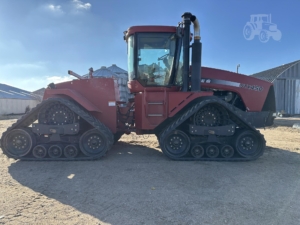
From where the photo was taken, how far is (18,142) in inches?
217

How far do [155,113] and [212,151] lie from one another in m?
1.71

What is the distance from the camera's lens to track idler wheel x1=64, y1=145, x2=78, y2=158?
5496 millimetres

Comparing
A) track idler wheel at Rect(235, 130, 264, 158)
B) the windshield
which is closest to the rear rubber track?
the windshield

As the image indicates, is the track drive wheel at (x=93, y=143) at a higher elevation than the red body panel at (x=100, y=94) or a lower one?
lower

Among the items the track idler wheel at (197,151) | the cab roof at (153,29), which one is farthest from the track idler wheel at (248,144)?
the cab roof at (153,29)

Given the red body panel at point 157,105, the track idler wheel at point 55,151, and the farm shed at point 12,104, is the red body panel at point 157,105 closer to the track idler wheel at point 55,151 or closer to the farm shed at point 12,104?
the track idler wheel at point 55,151

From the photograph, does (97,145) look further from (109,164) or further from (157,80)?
(157,80)

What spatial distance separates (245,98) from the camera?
20.5 ft

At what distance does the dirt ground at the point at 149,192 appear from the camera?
303cm

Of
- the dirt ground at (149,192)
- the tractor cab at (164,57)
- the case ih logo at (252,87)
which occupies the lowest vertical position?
the dirt ground at (149,192)

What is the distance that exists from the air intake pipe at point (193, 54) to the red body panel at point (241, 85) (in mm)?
472

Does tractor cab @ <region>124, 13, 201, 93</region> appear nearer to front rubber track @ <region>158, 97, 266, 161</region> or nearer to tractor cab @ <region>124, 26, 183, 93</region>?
tractor cab @ <region>124, 26, 183, 93</region>

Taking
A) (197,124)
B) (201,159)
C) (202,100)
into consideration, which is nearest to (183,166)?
(201,159)

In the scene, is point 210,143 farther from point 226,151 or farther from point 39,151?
point 39,151
